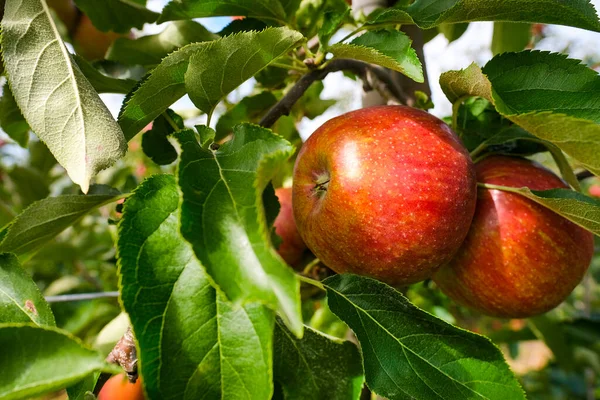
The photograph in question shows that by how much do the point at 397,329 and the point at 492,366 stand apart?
12 centimetres

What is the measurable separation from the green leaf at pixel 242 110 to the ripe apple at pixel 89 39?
1.66 feet

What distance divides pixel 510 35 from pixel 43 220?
1045 mm


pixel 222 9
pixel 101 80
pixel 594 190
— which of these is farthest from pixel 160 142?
pixel 594 190

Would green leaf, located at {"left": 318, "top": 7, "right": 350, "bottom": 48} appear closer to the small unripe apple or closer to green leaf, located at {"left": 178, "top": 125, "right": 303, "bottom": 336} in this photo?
green leaf, located at {"left": 178, "top": 125, "right": 303, "bottom": 336}

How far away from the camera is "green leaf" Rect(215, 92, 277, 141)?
41.4 inches

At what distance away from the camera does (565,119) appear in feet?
1.89

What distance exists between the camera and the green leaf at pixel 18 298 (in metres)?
0.65

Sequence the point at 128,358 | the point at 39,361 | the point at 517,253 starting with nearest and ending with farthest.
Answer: the point at 39,361 → the point at 128,358 → the point at 517,253

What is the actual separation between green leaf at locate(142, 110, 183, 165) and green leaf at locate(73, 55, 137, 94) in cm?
7

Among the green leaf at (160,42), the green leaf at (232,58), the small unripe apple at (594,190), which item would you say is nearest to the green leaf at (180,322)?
the green leaf at (232,58)

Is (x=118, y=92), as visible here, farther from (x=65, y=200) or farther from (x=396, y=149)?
(x=396, y=149)

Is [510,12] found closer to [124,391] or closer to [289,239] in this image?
[289,239]

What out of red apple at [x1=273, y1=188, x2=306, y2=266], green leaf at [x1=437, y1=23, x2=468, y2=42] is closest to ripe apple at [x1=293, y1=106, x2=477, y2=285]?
red apple at [x1=273, y1=188, x2=306, y2=266]

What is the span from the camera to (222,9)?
2.71ft
